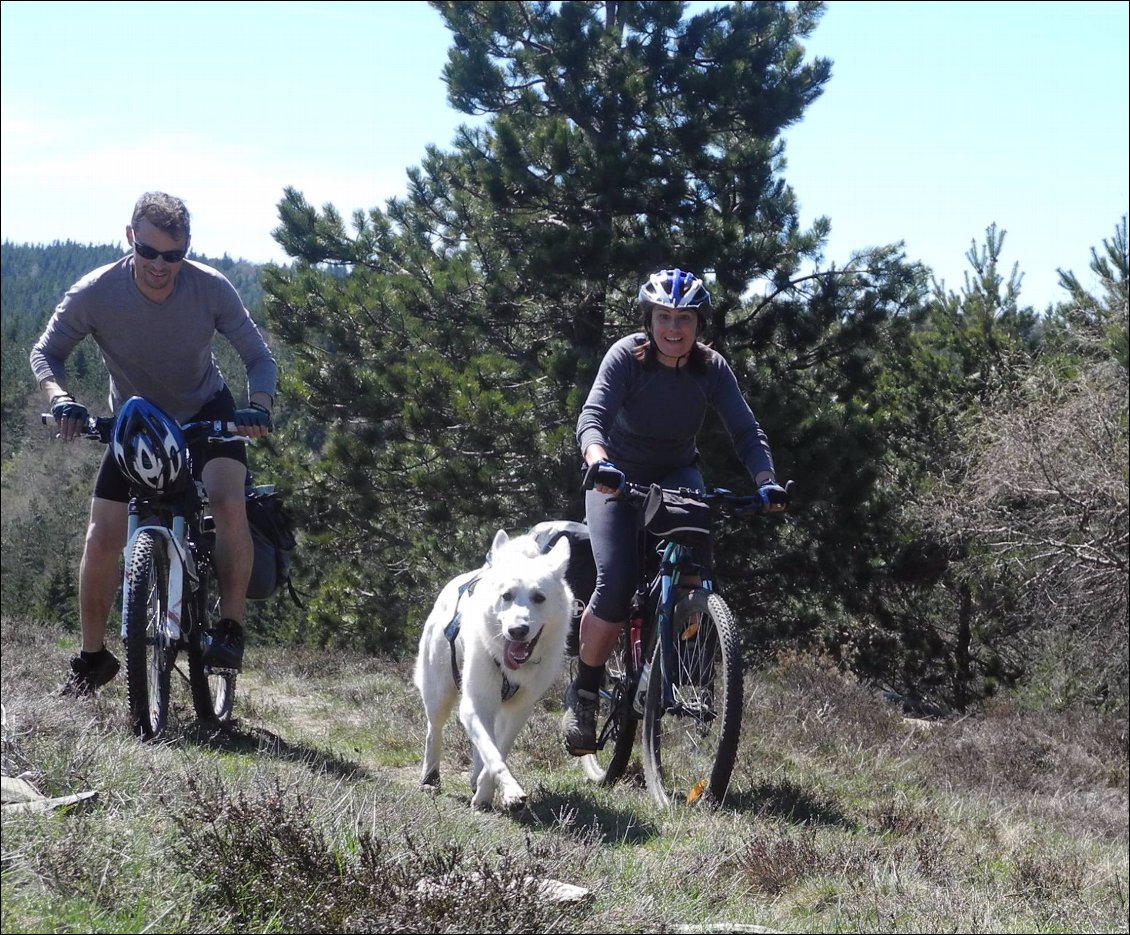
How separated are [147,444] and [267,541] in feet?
3.14

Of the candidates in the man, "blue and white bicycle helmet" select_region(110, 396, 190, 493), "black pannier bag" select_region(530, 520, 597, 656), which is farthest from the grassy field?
"blue and white bicycle helmet" select_region(110, 396, 190, 493)

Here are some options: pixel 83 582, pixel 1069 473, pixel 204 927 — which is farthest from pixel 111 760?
pixel 1069 473

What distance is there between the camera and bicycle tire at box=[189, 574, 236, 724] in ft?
18.2

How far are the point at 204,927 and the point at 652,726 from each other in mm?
3068

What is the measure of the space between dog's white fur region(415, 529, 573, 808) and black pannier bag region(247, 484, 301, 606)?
99cm

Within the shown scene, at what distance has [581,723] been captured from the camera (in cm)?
A: 555

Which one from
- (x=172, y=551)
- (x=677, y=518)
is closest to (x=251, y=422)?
(x=172, y=551)

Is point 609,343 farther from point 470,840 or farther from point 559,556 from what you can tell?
point 470,840

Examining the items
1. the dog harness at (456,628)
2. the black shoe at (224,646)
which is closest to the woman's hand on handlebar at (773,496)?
the dog harness at (456,628)

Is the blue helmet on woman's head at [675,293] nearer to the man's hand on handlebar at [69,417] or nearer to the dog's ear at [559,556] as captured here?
the dog's ear at [559,556]

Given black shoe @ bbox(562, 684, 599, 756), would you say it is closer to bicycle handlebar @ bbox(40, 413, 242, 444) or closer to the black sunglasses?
bicycle handlebar @ bbox(40, 413, 242, 444)

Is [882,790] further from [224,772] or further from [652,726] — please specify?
[224,772]

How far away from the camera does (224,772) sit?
427cm

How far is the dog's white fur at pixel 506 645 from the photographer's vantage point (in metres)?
5.10
